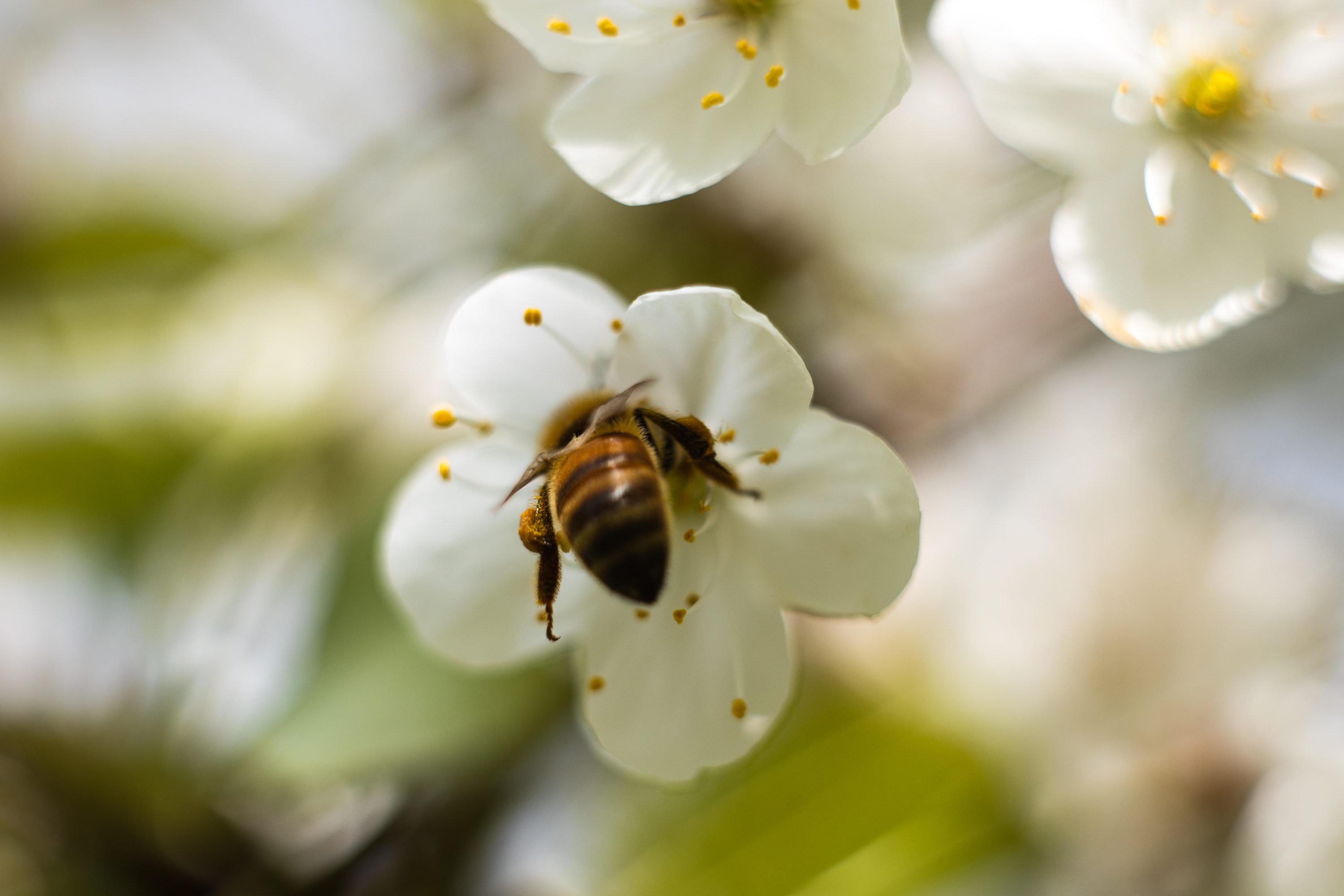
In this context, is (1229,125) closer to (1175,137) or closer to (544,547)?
(1175,137)

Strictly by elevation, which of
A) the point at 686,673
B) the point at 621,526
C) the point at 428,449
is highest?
the point at 621,526

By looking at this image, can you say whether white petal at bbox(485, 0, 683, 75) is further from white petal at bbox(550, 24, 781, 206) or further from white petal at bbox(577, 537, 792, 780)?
white petal at bbox(577, 537, 792, 780)

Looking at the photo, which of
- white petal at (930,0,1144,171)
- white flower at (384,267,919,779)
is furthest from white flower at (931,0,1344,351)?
white flower at (384,267,919,779)

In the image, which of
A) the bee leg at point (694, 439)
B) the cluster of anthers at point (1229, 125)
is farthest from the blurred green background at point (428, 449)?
the bee leg at point (694, 439)

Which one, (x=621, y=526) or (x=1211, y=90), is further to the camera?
(x=1211, y=90)

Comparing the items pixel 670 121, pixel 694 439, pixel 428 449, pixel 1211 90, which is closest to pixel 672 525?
pixel 694 439

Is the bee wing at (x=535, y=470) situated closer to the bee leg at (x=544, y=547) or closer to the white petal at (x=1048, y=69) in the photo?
the bee leg at (x=544, y=547)
